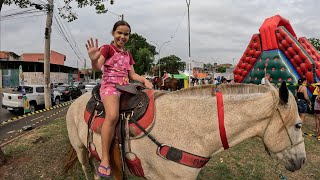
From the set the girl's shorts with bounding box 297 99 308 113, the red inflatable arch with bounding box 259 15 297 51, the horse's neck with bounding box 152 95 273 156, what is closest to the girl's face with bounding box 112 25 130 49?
the horse's neck with bounding box 152 95 273 156

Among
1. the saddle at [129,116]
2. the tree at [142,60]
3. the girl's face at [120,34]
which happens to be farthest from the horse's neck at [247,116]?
the tree at [142,60]

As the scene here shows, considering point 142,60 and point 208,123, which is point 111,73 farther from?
point 142,60

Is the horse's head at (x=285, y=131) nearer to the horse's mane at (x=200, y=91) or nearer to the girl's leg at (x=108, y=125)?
the horse's mane at (x=200, y=91)

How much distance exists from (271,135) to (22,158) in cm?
507

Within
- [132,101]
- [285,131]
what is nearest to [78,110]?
[132,101]

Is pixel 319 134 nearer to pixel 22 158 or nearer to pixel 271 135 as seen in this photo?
pixel 271 135

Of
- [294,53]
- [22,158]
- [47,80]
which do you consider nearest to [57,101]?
[47,80]

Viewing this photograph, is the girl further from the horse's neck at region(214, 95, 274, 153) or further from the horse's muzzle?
the horse's muzzle

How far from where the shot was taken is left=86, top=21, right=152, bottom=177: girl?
2.58 meters

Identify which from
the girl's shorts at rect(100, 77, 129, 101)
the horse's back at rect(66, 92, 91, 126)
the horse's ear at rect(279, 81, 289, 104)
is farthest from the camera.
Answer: the horse's back at rect(66, 92, 91, 126)

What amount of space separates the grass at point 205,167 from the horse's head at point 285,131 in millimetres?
1558

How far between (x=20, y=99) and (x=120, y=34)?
42.6ft

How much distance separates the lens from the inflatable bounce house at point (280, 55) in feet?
40.2

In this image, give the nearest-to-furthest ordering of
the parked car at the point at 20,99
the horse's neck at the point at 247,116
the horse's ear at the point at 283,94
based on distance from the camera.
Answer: the horse's ear at the point at 283,94 < the horse's neck at the point at 247,116 < the parked car at the point at 20,99
